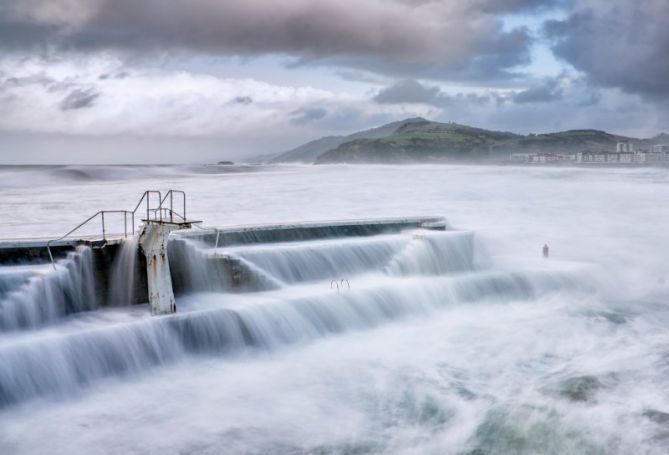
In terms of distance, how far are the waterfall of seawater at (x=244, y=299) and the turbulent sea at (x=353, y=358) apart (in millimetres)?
33

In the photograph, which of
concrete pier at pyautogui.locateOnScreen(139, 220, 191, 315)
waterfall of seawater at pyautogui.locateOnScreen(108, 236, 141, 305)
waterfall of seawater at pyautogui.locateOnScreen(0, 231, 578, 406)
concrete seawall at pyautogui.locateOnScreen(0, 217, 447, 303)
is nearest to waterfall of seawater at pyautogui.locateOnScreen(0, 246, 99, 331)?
waterfall of seawater at pyautogui.locateOnScreen(0, 231, 578, 406)

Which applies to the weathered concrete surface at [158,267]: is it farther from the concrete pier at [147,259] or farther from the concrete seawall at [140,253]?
the concrete seawall at [140,253]

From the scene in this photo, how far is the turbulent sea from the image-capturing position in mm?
7613

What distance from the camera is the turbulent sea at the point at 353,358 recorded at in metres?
7.61

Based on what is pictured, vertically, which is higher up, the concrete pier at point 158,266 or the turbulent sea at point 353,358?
the concrete pier at point 158,266

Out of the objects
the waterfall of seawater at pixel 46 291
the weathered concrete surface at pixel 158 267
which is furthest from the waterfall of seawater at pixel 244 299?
the weathered concrete surface at pixel 158 267

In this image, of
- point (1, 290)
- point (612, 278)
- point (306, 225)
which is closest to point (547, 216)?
point (612, 278)

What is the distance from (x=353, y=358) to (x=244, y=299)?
307cm

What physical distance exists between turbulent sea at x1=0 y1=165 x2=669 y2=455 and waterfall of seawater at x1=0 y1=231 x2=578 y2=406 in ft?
0.11

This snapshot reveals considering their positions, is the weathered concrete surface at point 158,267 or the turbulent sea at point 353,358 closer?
the turbulent sea at point 353,358

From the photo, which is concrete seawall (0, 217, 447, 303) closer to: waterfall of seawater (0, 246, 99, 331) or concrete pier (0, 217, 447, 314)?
concrete pier (0, 217, 447, 314)

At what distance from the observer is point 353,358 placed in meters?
10.5

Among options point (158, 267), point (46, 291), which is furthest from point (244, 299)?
point (46, 291)

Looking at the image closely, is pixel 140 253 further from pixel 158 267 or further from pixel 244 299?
pixel 244 299
